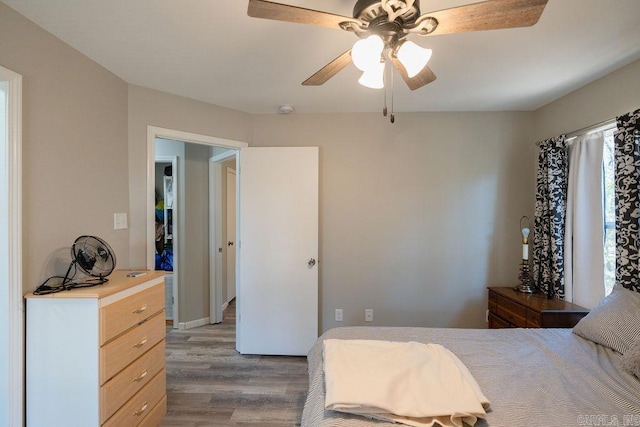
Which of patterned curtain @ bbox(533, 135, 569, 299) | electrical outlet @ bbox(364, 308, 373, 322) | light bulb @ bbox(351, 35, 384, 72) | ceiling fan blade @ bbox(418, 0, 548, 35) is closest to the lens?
ceiling fan blade @ bbox(418, 0, 548, 35)

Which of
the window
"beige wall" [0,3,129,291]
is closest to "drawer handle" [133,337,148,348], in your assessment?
"beige wall" [0,3,129,291]

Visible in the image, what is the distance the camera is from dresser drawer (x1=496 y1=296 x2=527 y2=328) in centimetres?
226

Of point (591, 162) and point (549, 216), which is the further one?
point (549, 216)

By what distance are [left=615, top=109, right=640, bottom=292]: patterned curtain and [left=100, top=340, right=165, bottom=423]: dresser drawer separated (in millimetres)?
3099

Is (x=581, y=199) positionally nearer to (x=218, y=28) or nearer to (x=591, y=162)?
(x=591, y=162)

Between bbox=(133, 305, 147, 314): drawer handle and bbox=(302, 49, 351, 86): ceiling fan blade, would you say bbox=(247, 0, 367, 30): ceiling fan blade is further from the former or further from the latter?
bbox=(133, 305, 147, 314): drawer handle

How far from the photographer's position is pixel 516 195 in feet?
9.28

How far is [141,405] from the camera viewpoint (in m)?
1.69

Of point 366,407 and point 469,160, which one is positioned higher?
point 469,160

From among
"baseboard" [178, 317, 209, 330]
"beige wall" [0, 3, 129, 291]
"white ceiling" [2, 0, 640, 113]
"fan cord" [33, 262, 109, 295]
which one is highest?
"white ceiling" [2, 0, 640, 113]

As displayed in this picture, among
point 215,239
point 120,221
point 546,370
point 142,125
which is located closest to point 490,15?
point 546,370

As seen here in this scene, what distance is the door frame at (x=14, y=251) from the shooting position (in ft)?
4.58

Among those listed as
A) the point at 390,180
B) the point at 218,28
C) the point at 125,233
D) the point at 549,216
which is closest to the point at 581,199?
the point at 549,216

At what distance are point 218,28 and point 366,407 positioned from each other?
1.95 m
